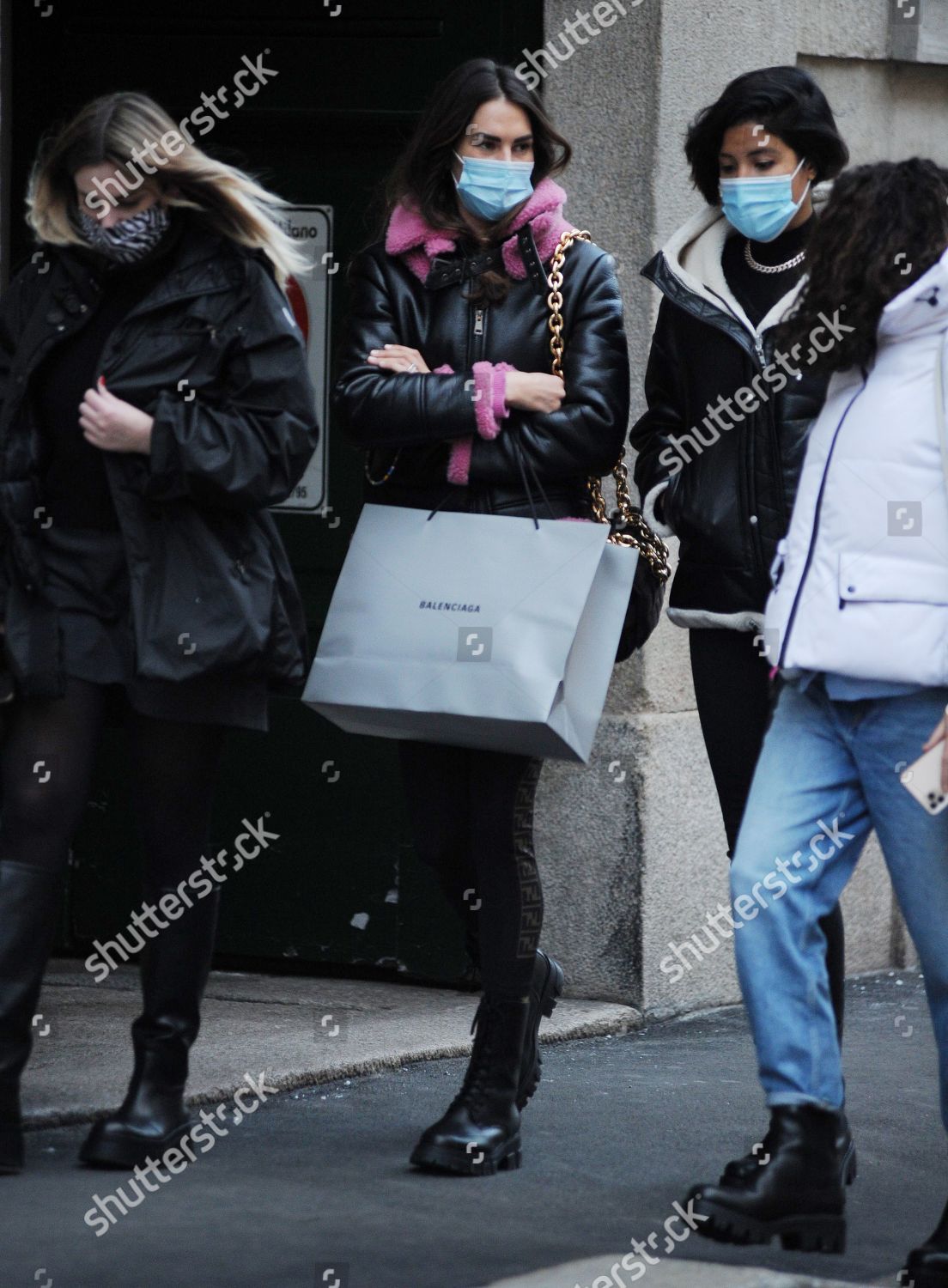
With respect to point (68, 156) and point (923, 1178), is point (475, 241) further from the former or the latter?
point (923, 1178)

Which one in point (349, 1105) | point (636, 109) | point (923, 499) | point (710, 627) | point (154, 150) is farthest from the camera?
point (636, 109)

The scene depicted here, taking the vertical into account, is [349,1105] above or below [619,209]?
below

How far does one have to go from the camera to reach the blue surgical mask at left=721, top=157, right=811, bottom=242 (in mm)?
4488

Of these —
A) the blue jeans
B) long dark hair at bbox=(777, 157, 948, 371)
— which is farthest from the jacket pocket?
long dark hair at bbox=(777, 157, 948, 371)

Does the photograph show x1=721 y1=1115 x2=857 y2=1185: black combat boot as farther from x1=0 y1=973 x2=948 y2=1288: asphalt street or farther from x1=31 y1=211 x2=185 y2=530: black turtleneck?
x1=31 y1=211 x2=185 y2=530: black turtleneck

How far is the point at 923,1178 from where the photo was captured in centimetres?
462

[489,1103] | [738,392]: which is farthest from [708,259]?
[489,1103]

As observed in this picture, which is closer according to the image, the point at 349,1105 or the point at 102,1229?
the point at 102,1229

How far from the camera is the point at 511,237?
14.8 ft

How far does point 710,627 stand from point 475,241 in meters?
0.90

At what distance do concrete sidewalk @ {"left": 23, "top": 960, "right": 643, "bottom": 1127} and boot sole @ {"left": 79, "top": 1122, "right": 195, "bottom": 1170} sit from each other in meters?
0.45

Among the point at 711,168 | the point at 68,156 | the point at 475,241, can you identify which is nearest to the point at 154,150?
the point at 68,156

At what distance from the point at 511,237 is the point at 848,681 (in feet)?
4.14

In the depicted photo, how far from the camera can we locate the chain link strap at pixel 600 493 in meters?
4.46
